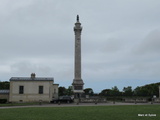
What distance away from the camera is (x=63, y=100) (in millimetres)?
42312

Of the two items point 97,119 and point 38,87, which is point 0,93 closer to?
point 38,87

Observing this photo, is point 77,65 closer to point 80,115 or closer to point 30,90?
point 30,90

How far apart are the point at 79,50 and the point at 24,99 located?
60.8 ft

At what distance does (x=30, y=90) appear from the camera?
158 ft

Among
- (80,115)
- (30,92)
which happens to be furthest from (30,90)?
(80,115)

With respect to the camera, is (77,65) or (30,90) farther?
(77,65)

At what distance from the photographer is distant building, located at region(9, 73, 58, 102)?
47.6m

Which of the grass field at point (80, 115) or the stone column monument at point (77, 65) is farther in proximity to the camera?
the stone column monument at point (77, 65)

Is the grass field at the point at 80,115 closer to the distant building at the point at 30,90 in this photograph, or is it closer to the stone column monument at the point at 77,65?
the distant building at the point at 30,90

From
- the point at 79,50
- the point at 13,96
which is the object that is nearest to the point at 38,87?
the point at 13,96

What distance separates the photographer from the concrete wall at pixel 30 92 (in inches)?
1871

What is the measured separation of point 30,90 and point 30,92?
0.44 meters

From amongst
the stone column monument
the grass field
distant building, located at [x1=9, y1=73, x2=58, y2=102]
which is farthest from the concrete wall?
the grass field

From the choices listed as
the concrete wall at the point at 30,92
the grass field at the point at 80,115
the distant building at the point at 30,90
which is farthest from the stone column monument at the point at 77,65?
the grass field at the point at 80,115
